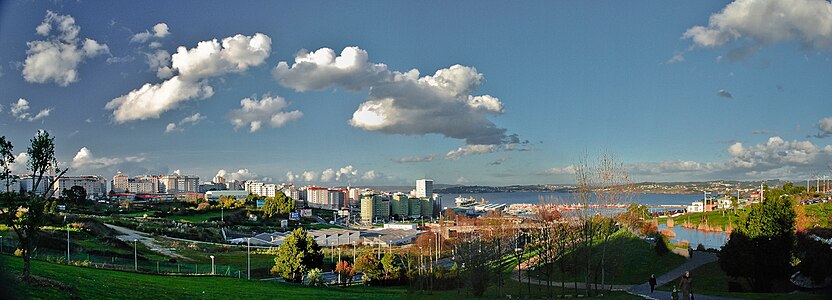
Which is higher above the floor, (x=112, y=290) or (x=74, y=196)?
(x=112, y=290)

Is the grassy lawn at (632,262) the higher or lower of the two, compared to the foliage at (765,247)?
lower

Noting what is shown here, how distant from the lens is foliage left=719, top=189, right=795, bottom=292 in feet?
60.9

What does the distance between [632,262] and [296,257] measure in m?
14.8

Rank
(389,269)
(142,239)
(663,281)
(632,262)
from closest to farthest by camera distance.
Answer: (663,281) → (632,262) → (389,269) → (142,239)

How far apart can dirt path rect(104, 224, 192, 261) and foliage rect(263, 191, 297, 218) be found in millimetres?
28198

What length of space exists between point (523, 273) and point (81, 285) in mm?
20136

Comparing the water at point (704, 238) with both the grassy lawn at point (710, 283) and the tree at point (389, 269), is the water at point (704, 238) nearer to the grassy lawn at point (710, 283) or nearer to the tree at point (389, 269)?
the grassy lawn at point (710, 283)

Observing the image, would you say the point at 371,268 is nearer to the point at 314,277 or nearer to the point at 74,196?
the point at 314,277

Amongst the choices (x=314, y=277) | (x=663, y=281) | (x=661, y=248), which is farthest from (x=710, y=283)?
(x=314, y=277)

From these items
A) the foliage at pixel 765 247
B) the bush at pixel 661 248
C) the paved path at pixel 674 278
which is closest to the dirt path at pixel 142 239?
the paved path at pixel 674 278

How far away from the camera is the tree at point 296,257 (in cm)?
2473

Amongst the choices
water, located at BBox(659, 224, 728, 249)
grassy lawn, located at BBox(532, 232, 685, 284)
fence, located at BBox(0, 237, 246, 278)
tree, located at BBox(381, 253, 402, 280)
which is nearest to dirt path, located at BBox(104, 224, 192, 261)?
fence, located at BBox(0, 237, 246, 278)

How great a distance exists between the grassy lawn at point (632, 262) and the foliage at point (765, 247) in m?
3.91

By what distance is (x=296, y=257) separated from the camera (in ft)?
81.1
